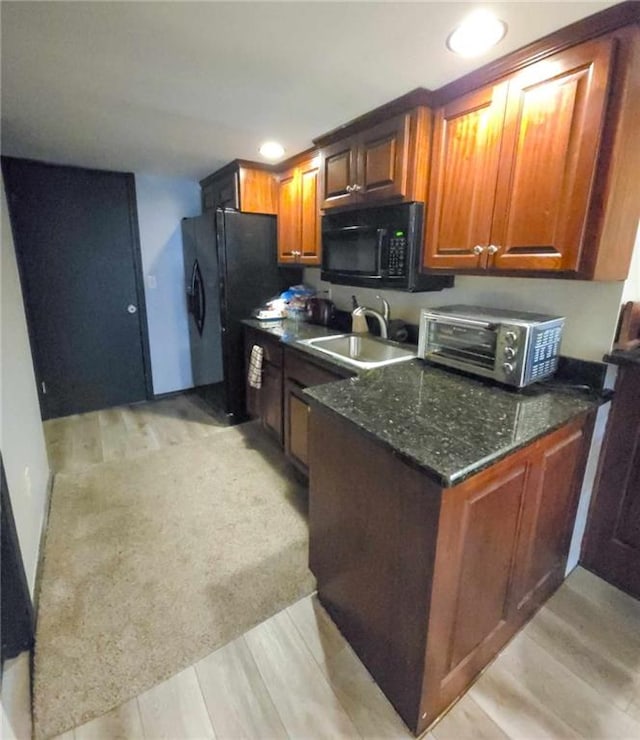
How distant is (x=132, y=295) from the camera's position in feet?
11.5

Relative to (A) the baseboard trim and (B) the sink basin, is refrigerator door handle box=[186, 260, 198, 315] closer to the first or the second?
(B) the sink basin

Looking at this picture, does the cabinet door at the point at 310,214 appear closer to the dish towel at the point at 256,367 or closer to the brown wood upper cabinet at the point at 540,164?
the dish towel at the point at 256,367

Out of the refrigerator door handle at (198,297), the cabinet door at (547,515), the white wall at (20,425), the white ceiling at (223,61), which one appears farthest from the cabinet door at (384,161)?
the white wall at (20,425)

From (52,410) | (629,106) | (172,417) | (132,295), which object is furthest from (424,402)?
(52,410)

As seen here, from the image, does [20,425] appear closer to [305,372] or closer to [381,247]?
[305,372]

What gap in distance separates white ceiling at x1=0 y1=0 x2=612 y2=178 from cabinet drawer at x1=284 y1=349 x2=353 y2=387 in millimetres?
1250

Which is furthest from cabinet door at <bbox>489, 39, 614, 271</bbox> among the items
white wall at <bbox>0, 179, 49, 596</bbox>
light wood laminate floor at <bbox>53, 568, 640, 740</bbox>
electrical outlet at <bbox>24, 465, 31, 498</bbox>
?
electrical outlet at <bbox>24, 465, 31, 498</bbox>

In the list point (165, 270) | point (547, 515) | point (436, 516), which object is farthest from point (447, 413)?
point (165, 270)

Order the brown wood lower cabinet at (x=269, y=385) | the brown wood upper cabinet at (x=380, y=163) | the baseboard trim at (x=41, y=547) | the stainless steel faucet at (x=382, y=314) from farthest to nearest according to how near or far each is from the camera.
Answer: the brown wood lower cabinet at (x=269, y=385), the stainless steel faucet at (x=382, y=314), the brown wood upper cabinet at (x=380, y=163), the baseboard trim at (x=41, y=547)

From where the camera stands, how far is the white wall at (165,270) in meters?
3.42

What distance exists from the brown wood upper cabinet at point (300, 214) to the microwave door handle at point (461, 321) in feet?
3.71

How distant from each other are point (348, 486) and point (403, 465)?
1.01 ft

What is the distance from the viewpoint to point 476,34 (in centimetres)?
123

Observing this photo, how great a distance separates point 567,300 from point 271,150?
2039mm
